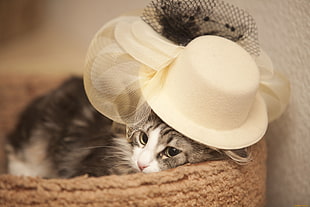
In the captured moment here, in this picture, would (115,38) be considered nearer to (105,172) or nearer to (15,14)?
(105,172)

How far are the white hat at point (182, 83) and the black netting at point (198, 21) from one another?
3 centimetres

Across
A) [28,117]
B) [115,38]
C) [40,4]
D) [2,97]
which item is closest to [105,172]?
[115,38]

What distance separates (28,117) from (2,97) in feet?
1.16

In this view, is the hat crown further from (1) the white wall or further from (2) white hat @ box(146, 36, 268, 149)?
(1) the white wall

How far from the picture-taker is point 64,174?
1233 mm

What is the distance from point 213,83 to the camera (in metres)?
0.80

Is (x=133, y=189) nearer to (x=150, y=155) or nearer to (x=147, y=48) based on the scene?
(x=150, y=155)

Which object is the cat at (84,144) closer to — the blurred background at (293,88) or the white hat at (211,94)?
the white hat at (211,94)

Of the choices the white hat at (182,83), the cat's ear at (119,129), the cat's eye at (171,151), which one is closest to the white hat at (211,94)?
the white hat at (182,83)

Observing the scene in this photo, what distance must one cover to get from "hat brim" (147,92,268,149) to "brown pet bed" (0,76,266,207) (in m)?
0.08

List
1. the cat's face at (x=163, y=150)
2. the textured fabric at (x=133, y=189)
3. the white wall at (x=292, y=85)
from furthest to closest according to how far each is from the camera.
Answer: the white wall at (x=292, y=85) → the cat's face at (x=163, y=150) → the textured fabric at (x=133, y=189)

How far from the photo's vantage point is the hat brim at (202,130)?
32.6 inches

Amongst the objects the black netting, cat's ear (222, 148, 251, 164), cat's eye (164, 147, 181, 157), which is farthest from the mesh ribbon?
cat's ear (222, 148, 251, 164)

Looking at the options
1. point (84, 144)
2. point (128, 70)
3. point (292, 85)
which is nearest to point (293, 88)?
point (292, 85)
